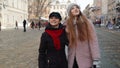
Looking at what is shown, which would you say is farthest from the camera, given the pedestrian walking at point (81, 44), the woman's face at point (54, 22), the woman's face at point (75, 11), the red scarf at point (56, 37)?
the woman's face at point (75, 11)

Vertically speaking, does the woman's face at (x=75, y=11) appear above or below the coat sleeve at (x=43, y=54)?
above

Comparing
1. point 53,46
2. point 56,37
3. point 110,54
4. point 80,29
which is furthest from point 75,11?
point 110,54

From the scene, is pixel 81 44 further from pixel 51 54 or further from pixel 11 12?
pixel 11 12

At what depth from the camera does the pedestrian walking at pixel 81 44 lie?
5.13 m

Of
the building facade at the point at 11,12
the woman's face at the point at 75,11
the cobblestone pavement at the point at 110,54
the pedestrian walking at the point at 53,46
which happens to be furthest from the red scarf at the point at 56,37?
the building facade at the point at 11,12

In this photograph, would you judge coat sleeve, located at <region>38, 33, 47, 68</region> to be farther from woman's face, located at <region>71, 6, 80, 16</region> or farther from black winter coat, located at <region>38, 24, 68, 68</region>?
woman's face, located at <region>71, 6, 80, 16</region>

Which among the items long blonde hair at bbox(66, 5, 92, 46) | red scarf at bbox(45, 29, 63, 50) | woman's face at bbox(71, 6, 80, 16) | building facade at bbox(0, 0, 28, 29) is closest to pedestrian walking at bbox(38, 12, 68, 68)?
red scarf at bbox(45, 29, 63, 50)

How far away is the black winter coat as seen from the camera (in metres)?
4.94

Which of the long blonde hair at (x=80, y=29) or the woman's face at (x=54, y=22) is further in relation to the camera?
the long blonde hair at (x=80, y=29)

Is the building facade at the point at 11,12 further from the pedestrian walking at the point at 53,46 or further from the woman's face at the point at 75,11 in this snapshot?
the pedestrian walking at the point at 53,46

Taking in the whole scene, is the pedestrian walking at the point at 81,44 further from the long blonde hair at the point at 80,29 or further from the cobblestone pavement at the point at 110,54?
the cobblestone pavement at the point at 110,54

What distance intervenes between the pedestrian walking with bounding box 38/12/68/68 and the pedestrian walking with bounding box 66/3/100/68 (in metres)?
0.14

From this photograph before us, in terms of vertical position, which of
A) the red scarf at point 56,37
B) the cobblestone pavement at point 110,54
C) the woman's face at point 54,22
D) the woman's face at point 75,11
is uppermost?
the woman's face at point 75,11

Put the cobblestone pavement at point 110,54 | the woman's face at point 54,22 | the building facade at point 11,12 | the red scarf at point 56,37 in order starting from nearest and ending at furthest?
the red scarf at point 56,37
the woman's face at point 54,22
the cobblestone pavement at point 110,54
the building facade at point 11,12
